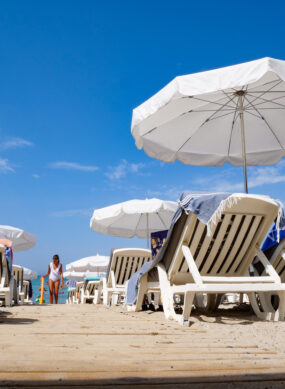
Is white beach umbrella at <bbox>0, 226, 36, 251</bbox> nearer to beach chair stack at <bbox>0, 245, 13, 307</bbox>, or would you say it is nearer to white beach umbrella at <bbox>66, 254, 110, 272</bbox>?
white beach umbrella at <bbox>66, 254, 110, 272</bbox>

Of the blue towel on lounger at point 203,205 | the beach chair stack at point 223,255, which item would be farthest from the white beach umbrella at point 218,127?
the beach chair stack at point 223,255

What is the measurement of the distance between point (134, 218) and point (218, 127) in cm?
481

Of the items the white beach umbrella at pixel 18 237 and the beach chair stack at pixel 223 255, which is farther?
the white beach umbrella at pixel 18 237

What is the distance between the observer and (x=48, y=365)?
1.54 meters

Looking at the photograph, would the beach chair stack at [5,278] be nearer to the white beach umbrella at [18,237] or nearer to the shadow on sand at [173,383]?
the shadow on sand at [173,383]

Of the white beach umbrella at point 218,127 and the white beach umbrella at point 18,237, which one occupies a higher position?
the white beach umbrella at point 218,127

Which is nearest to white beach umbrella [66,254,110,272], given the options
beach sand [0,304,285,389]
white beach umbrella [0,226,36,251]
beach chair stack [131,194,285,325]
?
white beach umbrella [0,226,36,251]

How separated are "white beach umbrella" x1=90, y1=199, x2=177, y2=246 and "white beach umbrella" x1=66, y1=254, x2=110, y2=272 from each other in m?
6.15

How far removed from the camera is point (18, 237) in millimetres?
12195

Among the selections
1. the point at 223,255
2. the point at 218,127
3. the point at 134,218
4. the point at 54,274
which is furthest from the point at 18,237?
the point at 223,255

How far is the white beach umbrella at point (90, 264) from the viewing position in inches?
680

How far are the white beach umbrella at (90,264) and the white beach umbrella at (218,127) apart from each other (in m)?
11.0

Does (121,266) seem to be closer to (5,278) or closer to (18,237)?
(5,278)

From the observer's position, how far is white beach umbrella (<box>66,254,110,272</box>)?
56.7ft
